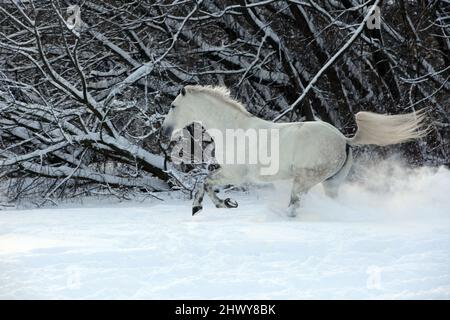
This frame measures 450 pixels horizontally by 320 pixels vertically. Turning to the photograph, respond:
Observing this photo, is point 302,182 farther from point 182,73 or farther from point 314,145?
point 182,73

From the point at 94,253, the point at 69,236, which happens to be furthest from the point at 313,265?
the point at 69,236

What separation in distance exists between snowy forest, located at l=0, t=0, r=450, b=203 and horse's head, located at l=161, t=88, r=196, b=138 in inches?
163

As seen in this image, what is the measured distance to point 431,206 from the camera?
639 centimetres

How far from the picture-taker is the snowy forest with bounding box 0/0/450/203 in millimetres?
11352

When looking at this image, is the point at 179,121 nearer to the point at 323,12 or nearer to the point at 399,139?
the point at 399,139

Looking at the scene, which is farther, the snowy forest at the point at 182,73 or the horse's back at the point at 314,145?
the snowy forest at the point at 182,73

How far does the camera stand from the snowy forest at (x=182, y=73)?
37.2ft

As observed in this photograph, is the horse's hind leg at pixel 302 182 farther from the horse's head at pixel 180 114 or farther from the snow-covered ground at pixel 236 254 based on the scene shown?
the horse's head at pixel 180 114

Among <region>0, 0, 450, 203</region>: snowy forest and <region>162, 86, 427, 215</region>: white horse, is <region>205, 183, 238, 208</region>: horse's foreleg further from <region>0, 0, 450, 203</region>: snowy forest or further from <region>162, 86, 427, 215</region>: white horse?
<region>0, 0, 450, 203</region>: snowy forest

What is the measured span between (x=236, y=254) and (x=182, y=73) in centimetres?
893

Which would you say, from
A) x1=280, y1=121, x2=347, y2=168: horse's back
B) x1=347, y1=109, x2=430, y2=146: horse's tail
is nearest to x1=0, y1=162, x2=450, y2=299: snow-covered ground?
x1=280, y1=121, x2=347, y2=168: horse's back

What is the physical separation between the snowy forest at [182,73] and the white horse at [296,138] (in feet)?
14.0

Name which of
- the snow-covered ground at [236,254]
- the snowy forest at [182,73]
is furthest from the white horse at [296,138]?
the snowy forest at [182,73]

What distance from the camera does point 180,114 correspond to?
6723 mm
